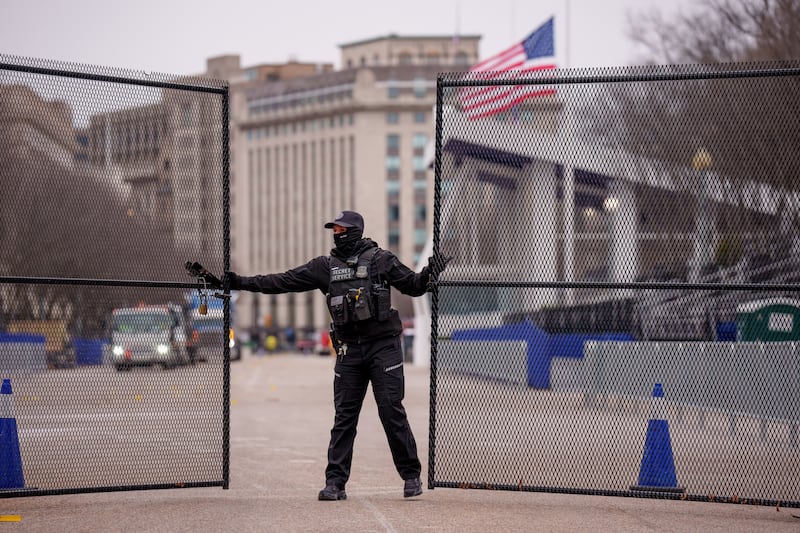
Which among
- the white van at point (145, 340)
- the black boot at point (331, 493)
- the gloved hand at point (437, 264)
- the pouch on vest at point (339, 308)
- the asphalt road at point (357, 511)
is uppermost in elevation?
the gloved hand at point (437, 264)

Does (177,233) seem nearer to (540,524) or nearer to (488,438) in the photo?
(488,438)

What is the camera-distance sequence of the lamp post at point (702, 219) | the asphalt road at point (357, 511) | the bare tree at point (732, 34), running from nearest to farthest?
1. the asphalt road at point (357, 511)
2. the lamp post at point (702, 219)
3. the bare tree at point (732, 34)

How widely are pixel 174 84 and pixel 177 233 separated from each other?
3.94 ft

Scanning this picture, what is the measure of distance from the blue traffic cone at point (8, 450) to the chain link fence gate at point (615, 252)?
2.97 meters

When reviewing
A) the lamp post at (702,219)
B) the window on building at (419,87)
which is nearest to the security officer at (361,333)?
the lamp post at (702,219)

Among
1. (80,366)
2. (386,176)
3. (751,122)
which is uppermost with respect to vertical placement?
(386,176)

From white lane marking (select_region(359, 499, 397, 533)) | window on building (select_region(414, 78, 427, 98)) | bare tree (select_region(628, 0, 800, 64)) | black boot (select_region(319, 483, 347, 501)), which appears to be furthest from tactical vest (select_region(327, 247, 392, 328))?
window on building (select_region(414, 78, 427, 98))

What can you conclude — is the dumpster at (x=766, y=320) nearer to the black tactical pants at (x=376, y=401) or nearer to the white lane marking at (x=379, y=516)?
the black tactical pants at (x=376, y=401)

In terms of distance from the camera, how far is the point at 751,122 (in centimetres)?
950

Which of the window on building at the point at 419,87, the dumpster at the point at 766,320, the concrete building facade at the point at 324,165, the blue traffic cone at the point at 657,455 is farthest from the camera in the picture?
the window on building at the point at 419,87

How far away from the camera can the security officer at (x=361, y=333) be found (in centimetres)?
940

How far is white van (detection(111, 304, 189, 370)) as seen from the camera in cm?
1005

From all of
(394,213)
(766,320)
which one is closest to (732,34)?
(766,320)

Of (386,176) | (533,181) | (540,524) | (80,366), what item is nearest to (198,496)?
(80,366)
